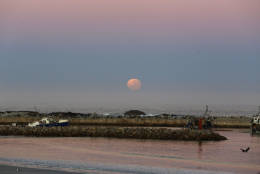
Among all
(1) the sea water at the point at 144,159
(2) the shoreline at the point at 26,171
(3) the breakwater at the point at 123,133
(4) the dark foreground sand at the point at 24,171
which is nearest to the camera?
(4) the dark foreground sand at the point at 24,171

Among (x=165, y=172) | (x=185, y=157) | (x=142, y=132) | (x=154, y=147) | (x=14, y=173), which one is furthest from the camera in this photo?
(x=142, y=132)

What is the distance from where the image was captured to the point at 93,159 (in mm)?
26516

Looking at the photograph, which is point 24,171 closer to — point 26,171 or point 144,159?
point 26,171

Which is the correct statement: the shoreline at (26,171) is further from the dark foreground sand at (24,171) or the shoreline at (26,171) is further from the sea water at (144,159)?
the sea water at (144,159)

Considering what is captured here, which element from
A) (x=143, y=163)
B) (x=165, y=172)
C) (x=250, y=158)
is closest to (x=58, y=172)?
(x=165, y=172)

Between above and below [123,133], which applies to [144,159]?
below

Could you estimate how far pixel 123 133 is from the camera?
46062 millimetres

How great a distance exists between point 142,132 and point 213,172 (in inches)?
942

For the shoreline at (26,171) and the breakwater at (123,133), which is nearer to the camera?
the shoreline at (26,171)

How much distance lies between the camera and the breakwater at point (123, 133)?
141ft

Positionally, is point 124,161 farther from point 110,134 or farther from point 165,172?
point 110,134

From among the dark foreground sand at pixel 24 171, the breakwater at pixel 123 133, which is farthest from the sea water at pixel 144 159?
the breakwater at pixel 123 133

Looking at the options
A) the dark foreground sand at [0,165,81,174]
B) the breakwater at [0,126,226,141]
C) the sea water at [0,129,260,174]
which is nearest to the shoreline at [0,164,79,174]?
the dark foreground sand at [0,165,81,174]

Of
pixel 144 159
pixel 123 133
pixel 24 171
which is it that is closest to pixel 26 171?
pixel 24 171
